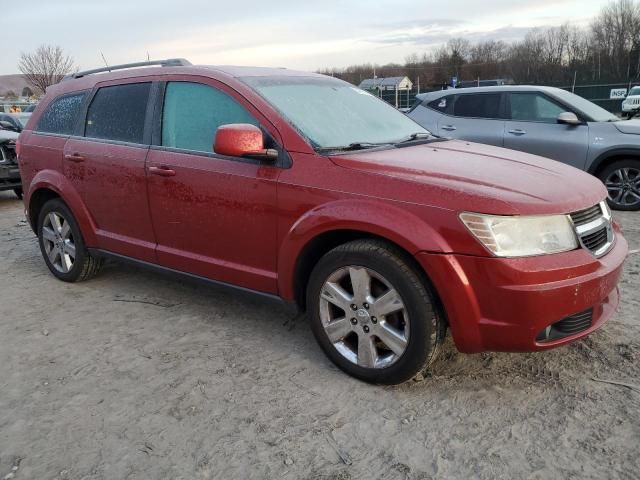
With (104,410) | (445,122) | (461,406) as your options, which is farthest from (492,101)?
(104,410)

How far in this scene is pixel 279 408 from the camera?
2.82 meters

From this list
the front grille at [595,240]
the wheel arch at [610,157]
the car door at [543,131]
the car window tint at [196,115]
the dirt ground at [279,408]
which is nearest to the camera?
the dirt ground at [279,408]

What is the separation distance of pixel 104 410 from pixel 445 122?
266 inches

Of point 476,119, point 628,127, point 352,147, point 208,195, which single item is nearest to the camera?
point 352,147

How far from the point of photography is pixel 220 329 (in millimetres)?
3807

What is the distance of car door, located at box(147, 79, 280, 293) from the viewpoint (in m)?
3.29

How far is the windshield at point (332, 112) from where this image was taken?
333 cm

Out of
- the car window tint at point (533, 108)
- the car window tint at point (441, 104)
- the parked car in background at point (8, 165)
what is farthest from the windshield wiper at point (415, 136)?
the parked car in background at point (8, 165)

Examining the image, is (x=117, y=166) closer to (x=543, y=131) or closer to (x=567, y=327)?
(x=567, y=327)

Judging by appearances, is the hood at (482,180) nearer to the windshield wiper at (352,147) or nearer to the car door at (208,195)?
the windshield wiper at (352,147)

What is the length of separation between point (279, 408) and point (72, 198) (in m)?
2.71

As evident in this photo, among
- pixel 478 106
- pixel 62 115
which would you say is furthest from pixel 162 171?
pixel 478 106

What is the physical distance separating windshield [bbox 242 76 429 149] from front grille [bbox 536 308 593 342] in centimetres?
150

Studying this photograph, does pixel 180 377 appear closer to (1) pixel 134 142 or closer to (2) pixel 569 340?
(1) pixel 134 142
